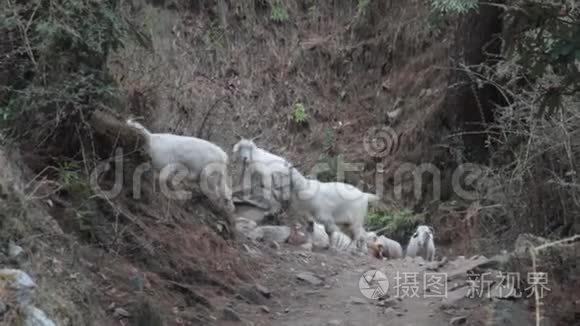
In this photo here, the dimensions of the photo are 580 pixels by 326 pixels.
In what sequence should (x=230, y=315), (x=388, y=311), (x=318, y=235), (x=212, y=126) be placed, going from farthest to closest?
(x=212, y=126) < (x=318, y=235) < (x=388, y=311) < (x=230, y=315)

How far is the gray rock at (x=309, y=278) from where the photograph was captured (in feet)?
25.7

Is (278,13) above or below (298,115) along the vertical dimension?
above

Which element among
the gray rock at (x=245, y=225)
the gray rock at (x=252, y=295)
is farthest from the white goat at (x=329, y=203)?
the gray rock at (x=252, y=295)

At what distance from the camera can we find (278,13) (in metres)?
17.5

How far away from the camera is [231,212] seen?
344 inches

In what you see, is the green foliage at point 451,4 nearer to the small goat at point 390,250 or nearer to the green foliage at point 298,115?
the small goat at point 390,250

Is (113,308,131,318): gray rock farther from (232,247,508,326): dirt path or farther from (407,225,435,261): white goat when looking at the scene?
(407,225,435,261): white goat

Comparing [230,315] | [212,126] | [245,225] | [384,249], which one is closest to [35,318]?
[230,315]

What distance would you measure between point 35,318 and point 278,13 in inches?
572

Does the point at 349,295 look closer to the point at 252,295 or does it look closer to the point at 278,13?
the point at 252,295

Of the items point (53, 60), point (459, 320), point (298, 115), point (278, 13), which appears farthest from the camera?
point (278, 13)

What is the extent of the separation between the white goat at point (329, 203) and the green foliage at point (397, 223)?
1.82 m

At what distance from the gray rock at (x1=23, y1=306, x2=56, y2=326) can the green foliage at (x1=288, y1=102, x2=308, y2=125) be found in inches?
509

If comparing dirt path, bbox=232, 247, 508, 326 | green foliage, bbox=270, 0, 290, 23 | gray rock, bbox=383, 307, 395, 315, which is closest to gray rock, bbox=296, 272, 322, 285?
dirt path, bbox=232, 247, 508, 326
